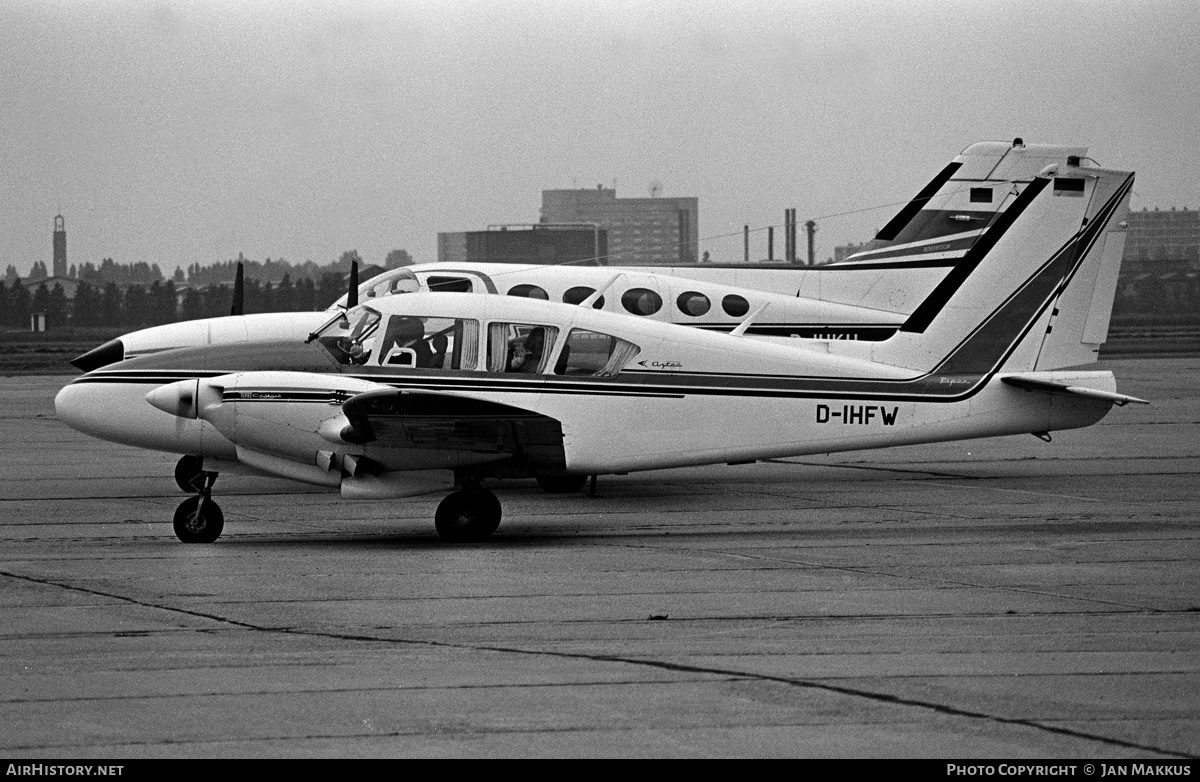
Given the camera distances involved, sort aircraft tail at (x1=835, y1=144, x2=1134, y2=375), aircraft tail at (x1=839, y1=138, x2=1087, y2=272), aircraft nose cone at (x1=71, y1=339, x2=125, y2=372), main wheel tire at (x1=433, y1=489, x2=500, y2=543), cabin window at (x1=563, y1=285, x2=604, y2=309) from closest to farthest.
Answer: main wheel tire at (x1=433, y1=489, x2=500, y2=543), aircraft tail at (x1=835, y1=144, x2=1134, y2=375), aircraft nose cone at (x1=71, y1=339, x2=125, y2=372), cabin window at (x1=563, y1=285, x2=604, y2=309), aircraft tail at (x1=839, y1=138, x2=1087, y2=272)

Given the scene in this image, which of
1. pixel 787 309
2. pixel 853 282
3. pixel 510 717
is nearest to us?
pixel 510 717

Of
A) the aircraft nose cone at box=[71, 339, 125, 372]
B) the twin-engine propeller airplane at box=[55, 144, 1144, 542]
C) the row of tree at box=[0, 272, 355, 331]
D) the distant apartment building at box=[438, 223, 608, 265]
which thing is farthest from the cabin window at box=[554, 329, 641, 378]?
the row of tree at box=[0, 272, 355, 331]

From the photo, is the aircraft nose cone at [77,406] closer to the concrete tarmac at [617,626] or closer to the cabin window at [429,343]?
the concrete tarmac at [617,626]

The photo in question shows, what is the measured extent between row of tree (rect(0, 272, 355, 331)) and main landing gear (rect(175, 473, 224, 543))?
208ft

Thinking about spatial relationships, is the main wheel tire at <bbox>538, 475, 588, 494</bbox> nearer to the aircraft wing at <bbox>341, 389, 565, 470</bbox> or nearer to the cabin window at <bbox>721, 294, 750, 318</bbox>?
the aircraft wing at <bbox>341, 389, 565, 470</bbox>

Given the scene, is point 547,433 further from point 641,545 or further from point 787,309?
point 787,309

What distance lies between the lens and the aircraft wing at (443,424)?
12.6m

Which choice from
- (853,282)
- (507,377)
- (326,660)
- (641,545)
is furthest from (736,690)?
(853,282)

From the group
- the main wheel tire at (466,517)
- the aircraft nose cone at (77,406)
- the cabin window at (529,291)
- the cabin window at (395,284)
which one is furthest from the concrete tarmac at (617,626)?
the cabin window at (529,291)

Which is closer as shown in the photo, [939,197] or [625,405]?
[625,405]

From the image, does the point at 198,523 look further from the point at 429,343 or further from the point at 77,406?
the point at 429,343

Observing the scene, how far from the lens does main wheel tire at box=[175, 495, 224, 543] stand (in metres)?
12.8

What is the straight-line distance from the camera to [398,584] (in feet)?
35.1
